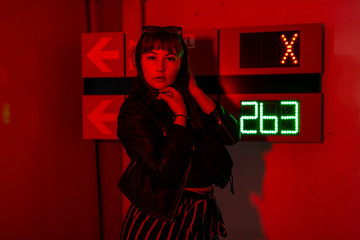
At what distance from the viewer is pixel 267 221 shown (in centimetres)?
213

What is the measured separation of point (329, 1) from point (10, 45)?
Answer: 2.02 m

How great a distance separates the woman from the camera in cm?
110

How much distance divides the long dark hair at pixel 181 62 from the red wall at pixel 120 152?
0.91m

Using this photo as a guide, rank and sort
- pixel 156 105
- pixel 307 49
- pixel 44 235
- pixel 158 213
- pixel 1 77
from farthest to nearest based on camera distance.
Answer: pixel 44 235
pixel 307 49
pixel 1 77
pixel 156 105
pixel 158 213

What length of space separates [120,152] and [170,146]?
4.27 ft

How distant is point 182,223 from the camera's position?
118 centimetres

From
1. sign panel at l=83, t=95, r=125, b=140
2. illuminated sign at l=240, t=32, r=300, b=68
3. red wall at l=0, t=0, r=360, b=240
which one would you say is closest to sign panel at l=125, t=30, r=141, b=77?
sign panel at l=83, t=95, r=125, b=140

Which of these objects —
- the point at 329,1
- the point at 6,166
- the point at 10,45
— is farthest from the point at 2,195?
the point at 329,1

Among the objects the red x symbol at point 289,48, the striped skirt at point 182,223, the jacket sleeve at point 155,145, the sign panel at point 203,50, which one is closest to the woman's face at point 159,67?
the jacket sleeve at point 155,145

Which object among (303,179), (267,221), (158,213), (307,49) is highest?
(307,49)

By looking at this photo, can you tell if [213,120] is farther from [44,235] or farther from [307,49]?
[44,235]

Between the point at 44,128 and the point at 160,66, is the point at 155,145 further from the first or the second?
the point at 44,128

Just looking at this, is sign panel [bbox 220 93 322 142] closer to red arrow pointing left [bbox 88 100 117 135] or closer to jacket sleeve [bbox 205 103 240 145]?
jacket sleeve [bbox 205 103 240 145]

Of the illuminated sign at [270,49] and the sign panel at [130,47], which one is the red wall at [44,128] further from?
the illuminated sign at [270,49]
